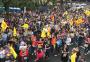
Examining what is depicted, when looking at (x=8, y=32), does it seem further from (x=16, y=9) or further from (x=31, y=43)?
(x=16, y=9)

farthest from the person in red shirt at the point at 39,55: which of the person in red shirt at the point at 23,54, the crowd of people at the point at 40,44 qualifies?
the person in red shirt at the point at 23,54

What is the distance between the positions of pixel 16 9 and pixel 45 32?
2794 centimetres

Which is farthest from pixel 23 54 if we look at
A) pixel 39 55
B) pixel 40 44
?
pixel 40 44

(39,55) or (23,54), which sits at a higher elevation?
(23,54)

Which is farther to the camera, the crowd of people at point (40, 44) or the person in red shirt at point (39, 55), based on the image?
the person in red shirt at point (39, 55)

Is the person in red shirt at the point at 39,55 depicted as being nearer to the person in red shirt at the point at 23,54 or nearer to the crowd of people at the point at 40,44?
the crowd of people at the point at 40,44

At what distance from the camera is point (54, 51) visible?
27.1m

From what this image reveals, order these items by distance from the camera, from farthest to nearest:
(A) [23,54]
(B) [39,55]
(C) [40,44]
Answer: (C) [40,44] → (B) [39,55] → (A) [23,54]

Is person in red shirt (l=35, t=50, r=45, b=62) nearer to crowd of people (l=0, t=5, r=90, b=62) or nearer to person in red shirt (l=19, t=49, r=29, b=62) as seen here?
crowd of people (l=0, t=5, r=90, b=62)

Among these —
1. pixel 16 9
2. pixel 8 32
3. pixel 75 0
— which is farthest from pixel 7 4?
pixel 75 0

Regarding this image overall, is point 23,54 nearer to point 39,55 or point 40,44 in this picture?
point 39,55

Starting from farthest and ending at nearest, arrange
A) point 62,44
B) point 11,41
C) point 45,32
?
1. point 45,32
2. point 62,44
3. point 11,41

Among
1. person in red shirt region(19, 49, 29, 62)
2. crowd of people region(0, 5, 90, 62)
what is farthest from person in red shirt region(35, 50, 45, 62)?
person in red shirt region(19, 49, 29, 62)

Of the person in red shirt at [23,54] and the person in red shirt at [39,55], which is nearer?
the person in red shirt at [23,54]
